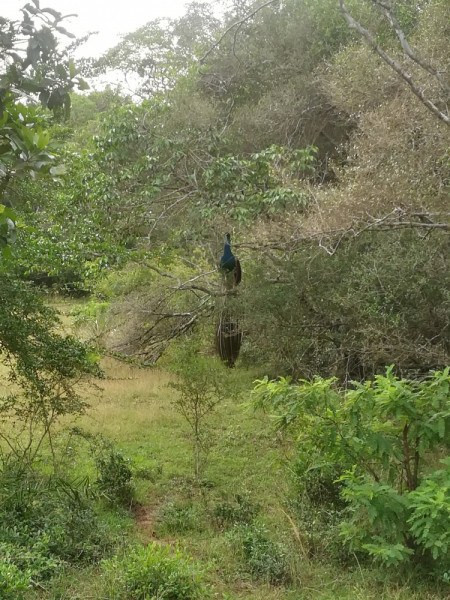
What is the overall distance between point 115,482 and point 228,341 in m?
5.82

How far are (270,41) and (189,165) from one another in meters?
4.87

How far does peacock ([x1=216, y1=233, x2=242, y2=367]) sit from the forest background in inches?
7.7

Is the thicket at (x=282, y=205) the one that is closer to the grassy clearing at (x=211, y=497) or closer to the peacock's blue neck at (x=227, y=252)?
the peacock's blue neck at (x=227, y=252)

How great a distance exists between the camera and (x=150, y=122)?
919 centimetres

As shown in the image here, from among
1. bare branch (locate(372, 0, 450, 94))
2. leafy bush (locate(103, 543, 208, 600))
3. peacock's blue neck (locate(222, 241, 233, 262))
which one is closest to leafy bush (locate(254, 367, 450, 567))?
leafy bush (locate(103, 543, 208, 600))

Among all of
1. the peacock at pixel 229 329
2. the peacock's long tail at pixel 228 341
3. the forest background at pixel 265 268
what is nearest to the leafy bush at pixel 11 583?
the forest background at pixel 265 268

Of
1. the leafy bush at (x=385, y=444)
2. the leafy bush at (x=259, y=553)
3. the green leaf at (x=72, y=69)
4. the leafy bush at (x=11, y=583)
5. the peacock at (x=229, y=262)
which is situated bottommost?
the leafy bush at (x=259, y=553)

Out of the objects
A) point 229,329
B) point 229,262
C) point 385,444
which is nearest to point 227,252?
point 229,262

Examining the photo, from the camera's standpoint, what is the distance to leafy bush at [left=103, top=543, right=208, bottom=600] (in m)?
3.81

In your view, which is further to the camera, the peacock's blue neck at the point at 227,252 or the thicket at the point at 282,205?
the peacock's blue neck at the point at 227,252

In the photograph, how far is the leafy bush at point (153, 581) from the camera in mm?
3814

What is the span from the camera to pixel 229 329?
11.3 metres

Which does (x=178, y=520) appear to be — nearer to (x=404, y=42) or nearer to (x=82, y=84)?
(x=82, y=84)

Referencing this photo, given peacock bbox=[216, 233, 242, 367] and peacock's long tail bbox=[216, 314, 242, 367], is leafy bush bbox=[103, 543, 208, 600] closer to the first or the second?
peacock bbox=[216, 233, 242, 367]
